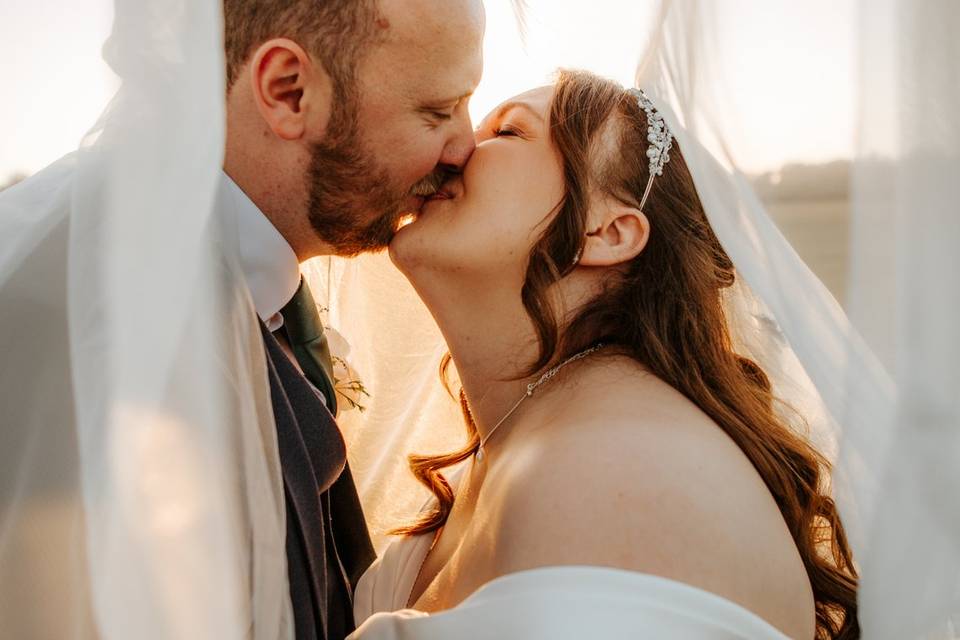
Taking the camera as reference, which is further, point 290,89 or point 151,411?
point 290,89

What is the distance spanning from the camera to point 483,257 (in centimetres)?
212

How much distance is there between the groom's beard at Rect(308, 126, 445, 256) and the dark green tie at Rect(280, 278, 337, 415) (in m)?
0.18

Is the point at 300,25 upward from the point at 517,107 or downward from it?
upward

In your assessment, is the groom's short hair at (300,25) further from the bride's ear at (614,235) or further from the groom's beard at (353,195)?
the bride's ear at (614,235)

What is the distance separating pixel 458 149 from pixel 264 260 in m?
0.55

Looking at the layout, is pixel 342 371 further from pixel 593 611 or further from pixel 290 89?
pixel 593 611

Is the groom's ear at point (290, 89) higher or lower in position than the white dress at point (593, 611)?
higher

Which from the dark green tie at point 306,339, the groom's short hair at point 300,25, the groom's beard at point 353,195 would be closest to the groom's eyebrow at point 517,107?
the groom's beard at point 353,195

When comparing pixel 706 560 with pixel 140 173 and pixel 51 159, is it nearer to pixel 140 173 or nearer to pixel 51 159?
pixel 140 173

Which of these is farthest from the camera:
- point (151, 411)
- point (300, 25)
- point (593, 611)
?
point (300, 25)

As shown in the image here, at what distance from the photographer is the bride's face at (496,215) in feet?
6.96

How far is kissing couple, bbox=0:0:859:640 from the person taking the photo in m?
1.90

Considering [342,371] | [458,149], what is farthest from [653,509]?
[342,371]

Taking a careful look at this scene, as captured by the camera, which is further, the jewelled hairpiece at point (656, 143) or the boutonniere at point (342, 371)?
the boutonniere at point (342, 371)
